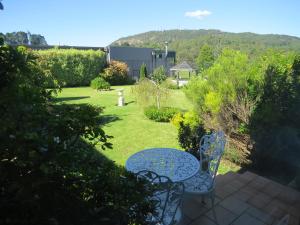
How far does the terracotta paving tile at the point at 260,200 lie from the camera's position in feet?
11.1

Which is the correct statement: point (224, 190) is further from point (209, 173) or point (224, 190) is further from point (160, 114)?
point (160, 114)

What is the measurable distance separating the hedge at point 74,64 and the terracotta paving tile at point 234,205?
1673 cm

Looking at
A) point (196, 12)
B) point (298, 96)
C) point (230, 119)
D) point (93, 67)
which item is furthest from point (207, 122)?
point (196, 12)

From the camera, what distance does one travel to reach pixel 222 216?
3.10m

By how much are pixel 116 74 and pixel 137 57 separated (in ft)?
21.9

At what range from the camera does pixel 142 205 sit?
1368 millimetres

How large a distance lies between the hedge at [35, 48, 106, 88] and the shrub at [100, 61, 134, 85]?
106cm

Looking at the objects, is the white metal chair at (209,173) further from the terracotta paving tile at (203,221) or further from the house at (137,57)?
the house at (137,57)

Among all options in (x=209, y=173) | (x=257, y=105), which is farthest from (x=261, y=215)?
(x=257, y=105)

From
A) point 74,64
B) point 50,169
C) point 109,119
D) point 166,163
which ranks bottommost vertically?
point 109,119

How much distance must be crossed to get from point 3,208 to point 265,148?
4815mm

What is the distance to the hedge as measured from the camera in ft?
59.6

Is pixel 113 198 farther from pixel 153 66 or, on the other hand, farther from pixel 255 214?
pixel 153 66

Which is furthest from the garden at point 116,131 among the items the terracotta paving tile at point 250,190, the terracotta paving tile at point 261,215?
the terracotta paving tile at point 261,215
